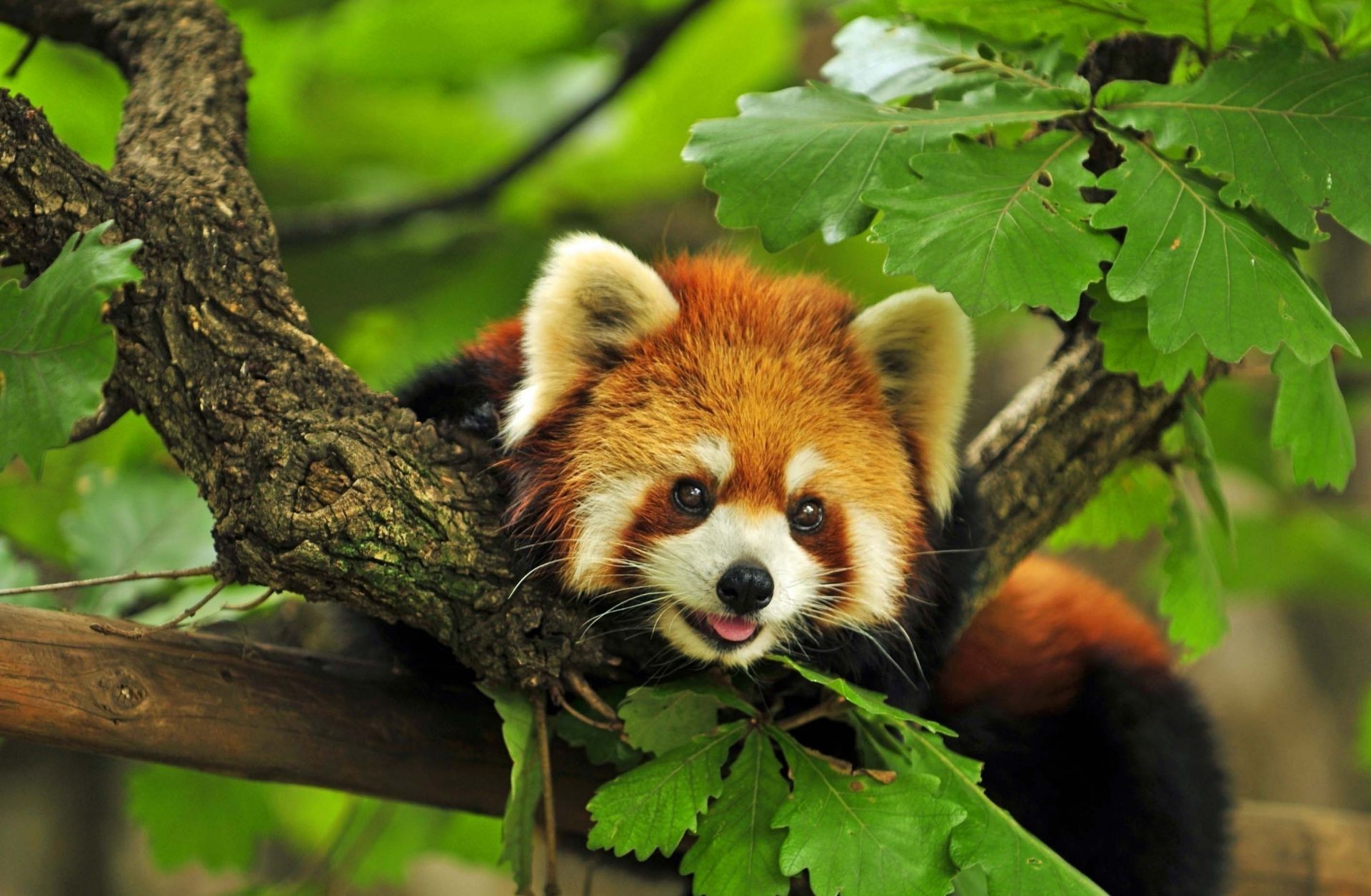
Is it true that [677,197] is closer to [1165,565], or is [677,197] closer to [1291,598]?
[1165,565]

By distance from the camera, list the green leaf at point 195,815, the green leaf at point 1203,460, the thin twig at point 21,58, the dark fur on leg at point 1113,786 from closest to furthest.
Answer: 1. the thin twig at point 21,58
2. the green leaf at point 1203,460
3. the dark fur on leg at point 1113,786
4. the green leaf at point 195,815

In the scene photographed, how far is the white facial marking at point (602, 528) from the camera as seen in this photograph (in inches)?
75.7

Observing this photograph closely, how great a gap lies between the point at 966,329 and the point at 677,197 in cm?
227

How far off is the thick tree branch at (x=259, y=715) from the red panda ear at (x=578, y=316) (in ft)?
1.81

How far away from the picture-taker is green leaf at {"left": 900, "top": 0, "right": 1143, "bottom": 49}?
189cm

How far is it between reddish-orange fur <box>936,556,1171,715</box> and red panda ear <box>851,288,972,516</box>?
1.88ft

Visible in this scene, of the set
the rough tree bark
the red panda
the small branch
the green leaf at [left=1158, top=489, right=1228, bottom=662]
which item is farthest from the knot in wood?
the green leaf at [left=1158, top=489, right=1228, bottom=662]

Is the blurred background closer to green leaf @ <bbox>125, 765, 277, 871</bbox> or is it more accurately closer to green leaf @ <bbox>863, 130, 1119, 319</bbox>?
green leaf @ <bbox>125, 765, 277, 871</bbox>

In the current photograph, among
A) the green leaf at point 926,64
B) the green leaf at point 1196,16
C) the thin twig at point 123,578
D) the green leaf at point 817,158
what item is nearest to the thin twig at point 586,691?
the thin twig at point 123,578

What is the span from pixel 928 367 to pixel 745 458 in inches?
16.7

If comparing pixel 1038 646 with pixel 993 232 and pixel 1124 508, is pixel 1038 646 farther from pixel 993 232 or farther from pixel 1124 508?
pixel 993 232

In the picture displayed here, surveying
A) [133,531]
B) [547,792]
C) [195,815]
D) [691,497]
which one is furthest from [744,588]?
[195,815]

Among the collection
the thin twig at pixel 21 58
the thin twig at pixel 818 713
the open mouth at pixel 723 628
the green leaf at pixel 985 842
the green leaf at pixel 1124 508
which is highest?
the thin twig at pixel 21 58

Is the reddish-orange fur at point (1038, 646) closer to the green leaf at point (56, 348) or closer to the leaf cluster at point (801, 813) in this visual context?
the leaf cluster at point (801, 813)
